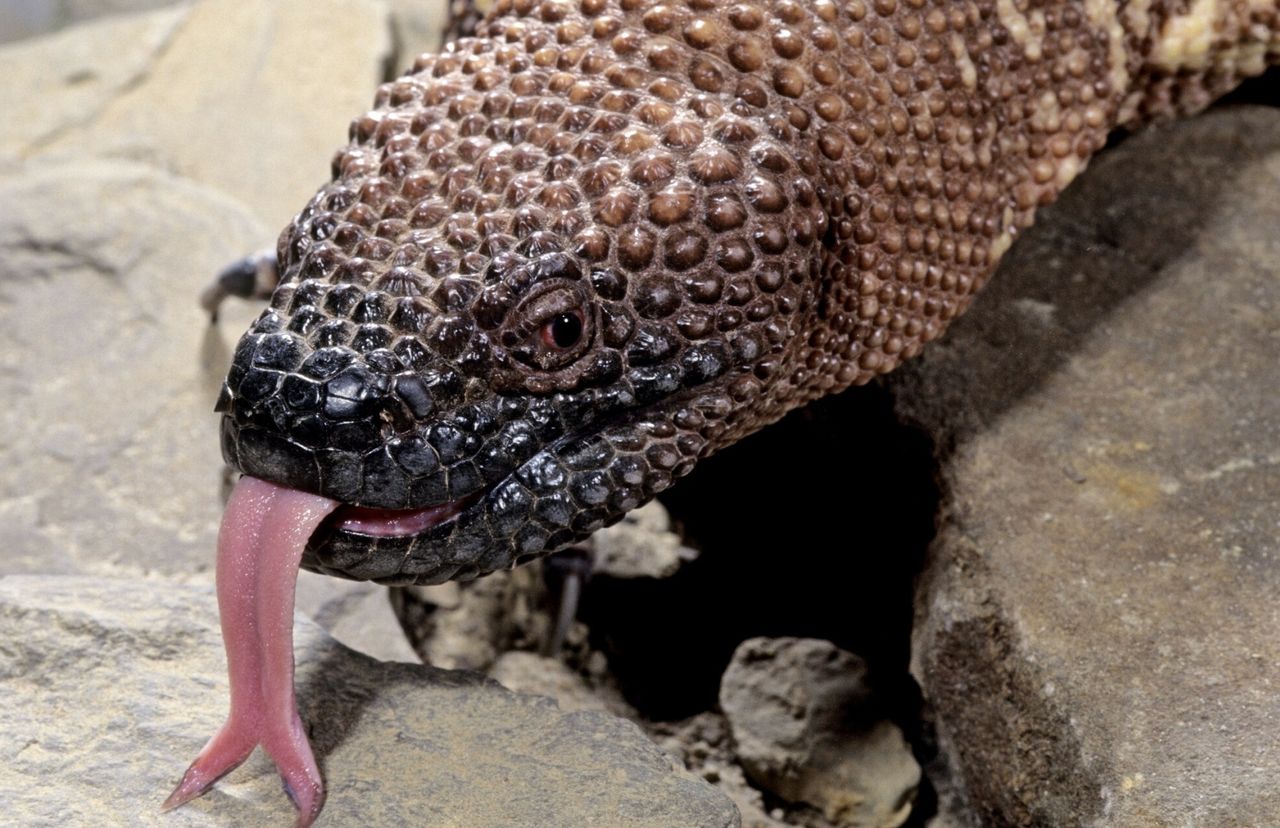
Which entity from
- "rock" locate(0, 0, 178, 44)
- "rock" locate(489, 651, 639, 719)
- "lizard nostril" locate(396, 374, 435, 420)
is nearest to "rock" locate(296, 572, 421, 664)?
"rock" locate(489, 651, 639, 719)

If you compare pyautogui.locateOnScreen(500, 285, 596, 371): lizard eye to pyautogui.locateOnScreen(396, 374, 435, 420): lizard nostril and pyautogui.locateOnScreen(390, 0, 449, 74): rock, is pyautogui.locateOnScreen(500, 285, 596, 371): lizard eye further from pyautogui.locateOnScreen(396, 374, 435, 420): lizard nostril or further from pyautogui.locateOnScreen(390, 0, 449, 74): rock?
pyautogui.locateOnScreen(390, 0, 449, 74): rock

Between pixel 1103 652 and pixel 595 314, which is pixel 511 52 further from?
pixel 1103 652

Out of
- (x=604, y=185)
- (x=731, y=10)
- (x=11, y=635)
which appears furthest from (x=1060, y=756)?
(x=11, y=635)

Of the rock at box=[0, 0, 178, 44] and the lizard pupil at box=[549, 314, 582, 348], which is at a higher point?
the lizard pupil at box=[549, 314, 582, 348]

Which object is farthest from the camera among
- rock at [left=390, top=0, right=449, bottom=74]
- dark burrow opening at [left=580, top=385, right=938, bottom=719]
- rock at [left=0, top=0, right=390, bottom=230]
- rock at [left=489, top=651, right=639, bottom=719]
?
rock at [left=390, top=0, right=449, bottom=74]

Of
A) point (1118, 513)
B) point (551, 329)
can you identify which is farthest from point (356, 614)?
point (1118, 513)

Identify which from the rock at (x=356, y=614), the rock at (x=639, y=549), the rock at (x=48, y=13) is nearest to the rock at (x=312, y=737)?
the rock at (x=356, y=614)
